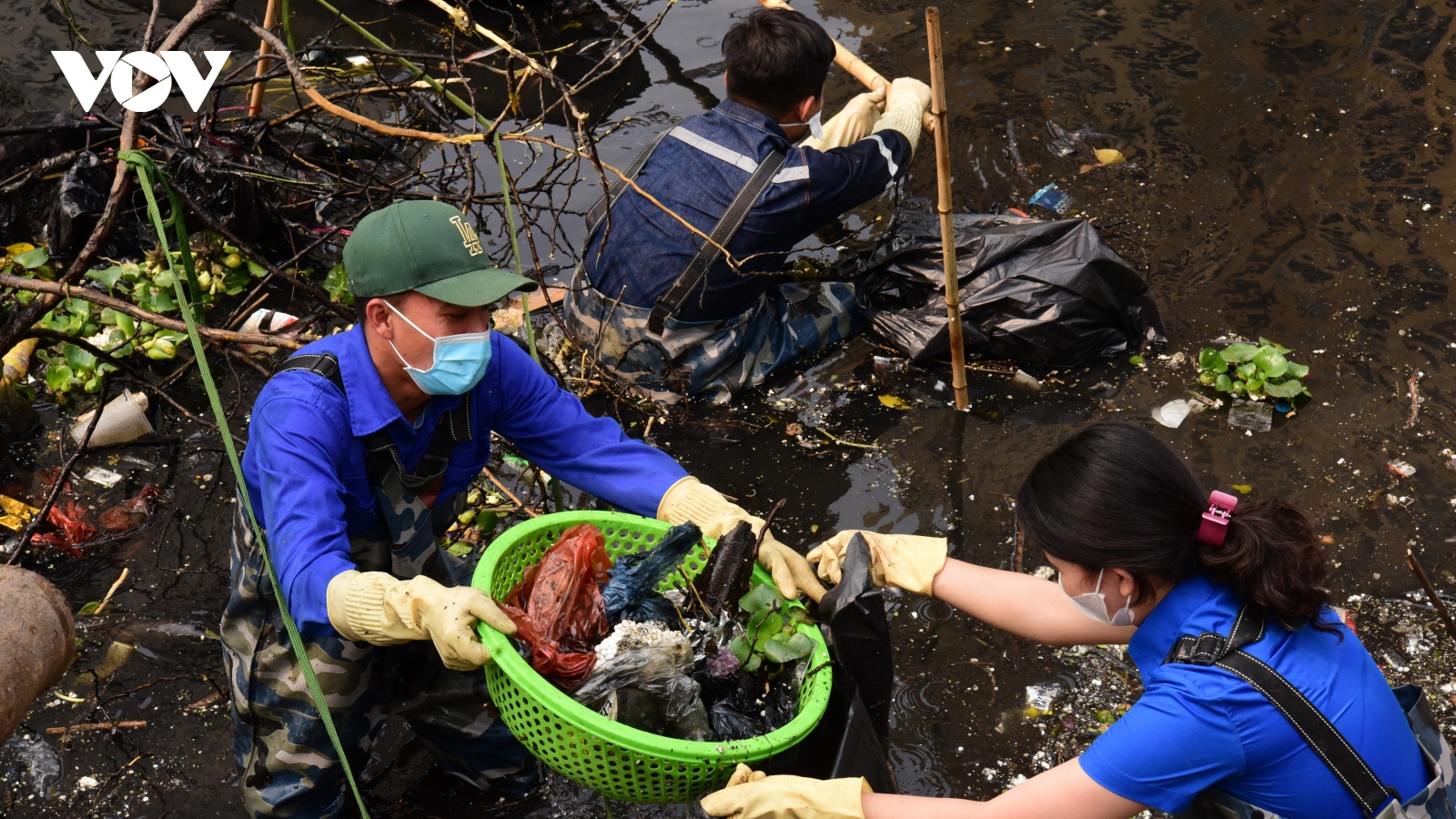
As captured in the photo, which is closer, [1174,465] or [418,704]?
[1174,465]

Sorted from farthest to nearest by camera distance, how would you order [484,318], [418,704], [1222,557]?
[418,704] < [484,318] < [1222,557]

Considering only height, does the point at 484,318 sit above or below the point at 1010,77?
above

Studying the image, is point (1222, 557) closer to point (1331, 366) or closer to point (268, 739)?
point (268, 739)

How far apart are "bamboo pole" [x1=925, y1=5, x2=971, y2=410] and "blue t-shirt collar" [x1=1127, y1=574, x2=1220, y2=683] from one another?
178 cm

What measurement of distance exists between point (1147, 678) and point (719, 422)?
6.90 feet

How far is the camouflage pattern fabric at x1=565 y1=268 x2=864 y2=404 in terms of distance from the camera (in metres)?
3.81

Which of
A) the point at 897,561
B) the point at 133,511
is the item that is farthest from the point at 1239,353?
the point at 133,511

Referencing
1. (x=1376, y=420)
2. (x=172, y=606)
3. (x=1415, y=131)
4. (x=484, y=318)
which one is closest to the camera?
(x=484, y=318)

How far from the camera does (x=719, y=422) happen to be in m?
3.79

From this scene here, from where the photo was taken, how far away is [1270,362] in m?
3.53

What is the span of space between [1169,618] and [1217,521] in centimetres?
22

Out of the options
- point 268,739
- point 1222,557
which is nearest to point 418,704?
point 268,739

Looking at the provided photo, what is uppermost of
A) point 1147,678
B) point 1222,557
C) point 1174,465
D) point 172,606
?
point 1174,465

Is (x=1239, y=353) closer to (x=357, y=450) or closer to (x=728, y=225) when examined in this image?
(x=728, y=225)
